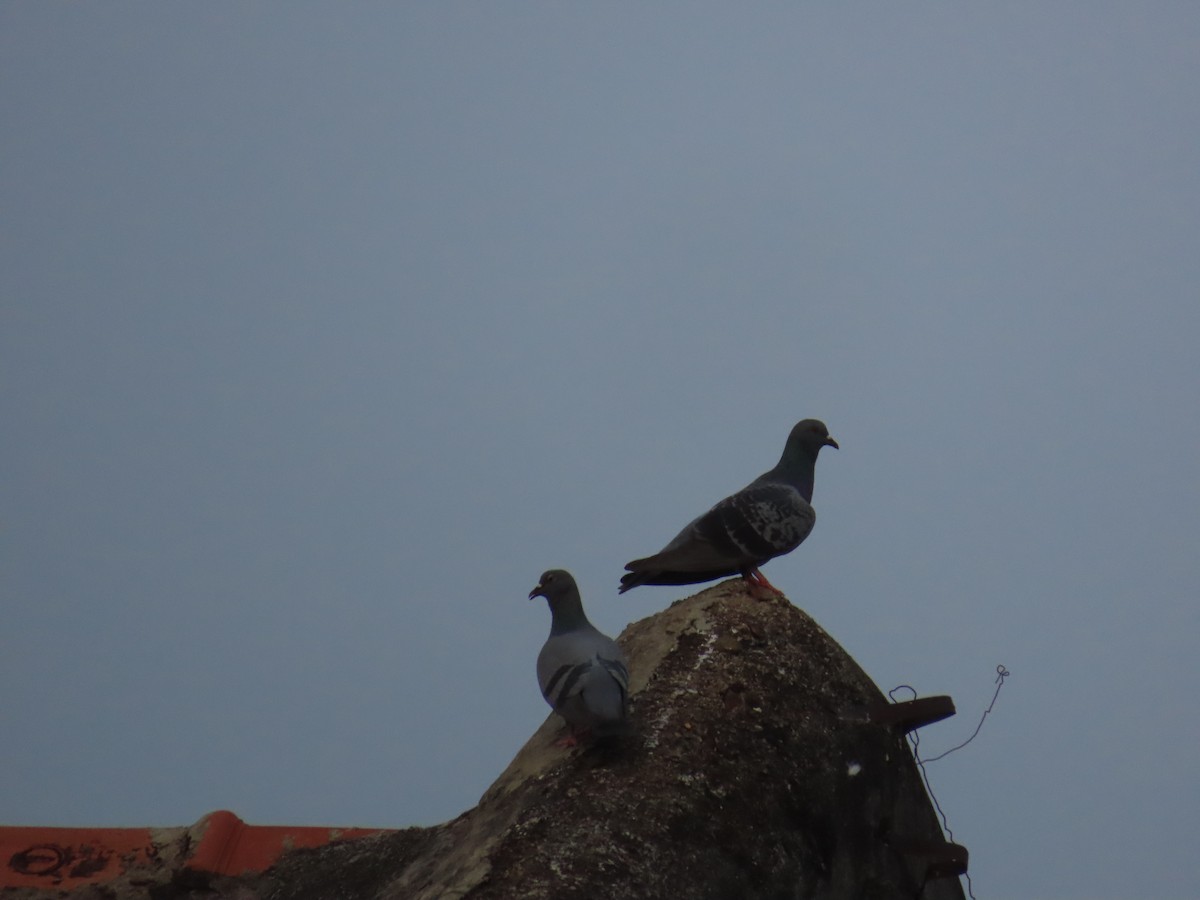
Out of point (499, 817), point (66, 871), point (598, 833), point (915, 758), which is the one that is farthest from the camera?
point (66, 871)

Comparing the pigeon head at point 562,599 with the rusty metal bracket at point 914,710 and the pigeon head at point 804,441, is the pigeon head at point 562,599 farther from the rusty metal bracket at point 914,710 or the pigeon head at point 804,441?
the pigeon head at point 804,441

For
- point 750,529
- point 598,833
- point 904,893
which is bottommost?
point 904,893

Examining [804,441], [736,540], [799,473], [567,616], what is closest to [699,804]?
[567,616]

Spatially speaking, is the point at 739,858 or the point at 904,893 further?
the point at 904,893

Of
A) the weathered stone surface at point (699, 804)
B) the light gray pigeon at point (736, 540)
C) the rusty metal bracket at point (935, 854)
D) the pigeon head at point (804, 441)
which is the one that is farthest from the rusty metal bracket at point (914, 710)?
the pigeon head at point (804, 441)

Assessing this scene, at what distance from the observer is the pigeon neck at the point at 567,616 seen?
17.0ft

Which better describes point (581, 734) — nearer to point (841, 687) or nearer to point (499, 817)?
point (499, 817)

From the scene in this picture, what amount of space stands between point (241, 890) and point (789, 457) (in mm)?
3440

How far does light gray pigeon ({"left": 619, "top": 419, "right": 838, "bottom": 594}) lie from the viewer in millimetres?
5859

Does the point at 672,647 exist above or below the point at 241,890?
above

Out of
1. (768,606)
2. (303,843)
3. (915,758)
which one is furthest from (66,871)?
(915,758)

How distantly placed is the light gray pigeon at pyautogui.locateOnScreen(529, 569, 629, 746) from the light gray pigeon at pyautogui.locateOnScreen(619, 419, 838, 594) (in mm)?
831

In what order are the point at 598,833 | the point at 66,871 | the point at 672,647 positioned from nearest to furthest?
1. the point at 598,833
2. the point at 672,647
3. the point at 66,871

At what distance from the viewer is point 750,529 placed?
5867 millimetres
